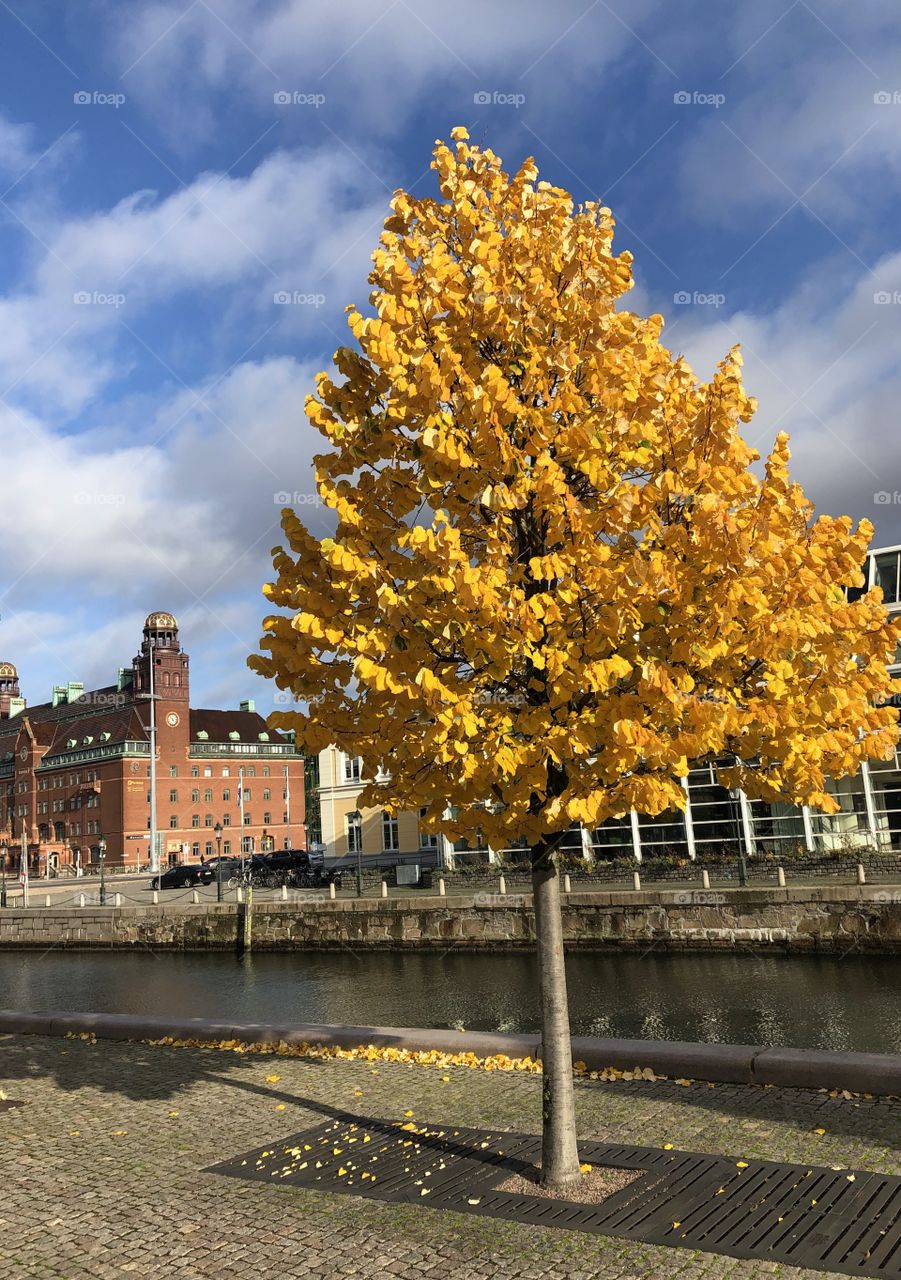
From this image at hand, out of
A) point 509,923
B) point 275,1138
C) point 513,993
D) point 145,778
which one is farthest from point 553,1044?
point 145,778

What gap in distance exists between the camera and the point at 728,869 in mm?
33031

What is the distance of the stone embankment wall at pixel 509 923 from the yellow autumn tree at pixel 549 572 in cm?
1938

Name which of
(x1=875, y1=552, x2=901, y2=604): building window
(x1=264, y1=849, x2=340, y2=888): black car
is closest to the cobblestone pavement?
(x1=264, y1=849, x2=340, y2=888): black car

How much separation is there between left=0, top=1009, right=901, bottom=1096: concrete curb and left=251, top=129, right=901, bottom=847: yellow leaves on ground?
2.71 m

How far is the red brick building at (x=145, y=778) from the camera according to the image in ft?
356

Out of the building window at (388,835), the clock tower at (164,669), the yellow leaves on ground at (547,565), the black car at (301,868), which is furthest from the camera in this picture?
the clock tower at (164,669)

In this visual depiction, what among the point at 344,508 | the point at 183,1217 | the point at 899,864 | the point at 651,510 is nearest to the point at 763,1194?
the point at 183,1217

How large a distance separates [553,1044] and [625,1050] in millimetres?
2914

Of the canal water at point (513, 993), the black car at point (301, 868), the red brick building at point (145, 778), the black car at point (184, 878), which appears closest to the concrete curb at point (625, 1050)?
the canal water at point (513, 993)

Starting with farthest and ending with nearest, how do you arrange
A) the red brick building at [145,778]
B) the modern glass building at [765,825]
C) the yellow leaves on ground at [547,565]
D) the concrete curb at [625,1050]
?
1. the red brick building at [145,778]
2. the modern glass building at [765,825]
3. the concrete curb at [625,1050]
4. the yellow leaves on ground at [547,565]

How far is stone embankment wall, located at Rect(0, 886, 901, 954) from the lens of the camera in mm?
24922

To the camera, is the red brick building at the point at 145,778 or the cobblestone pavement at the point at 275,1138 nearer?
the cobblestone pavement at the point at 275,1138

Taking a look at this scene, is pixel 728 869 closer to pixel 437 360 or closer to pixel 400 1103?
pixel 400 1103

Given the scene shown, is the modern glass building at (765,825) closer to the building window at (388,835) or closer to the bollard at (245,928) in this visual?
the bollard at (245,928)
